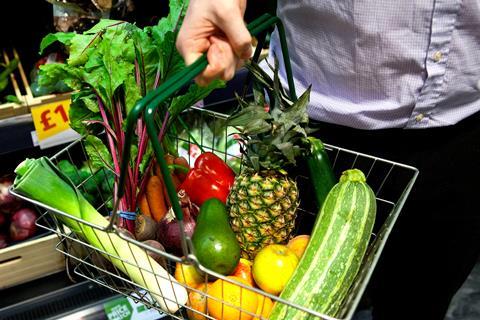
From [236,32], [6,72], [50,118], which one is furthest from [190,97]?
[6,72]

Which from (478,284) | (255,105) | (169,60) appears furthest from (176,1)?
(478,284)

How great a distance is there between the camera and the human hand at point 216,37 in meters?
0.62

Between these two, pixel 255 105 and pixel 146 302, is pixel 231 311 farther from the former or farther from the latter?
pixel 255 105

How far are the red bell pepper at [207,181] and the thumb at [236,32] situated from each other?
0.37 meters

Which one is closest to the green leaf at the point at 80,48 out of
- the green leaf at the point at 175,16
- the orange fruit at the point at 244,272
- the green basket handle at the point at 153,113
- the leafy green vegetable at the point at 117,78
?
the leafy green vegetable at the point at 117,78

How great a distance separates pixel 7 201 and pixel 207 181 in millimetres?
790

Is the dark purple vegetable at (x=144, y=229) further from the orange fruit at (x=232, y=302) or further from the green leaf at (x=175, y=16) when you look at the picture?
the green leaf at (x=175, y=16)

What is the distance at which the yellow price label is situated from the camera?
1281 millimetres

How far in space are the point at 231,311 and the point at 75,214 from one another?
315mm

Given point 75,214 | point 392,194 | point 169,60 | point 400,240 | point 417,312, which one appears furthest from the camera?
point 417,312

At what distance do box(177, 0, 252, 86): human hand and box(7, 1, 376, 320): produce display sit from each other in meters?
0.13

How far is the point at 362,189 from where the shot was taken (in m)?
0.78

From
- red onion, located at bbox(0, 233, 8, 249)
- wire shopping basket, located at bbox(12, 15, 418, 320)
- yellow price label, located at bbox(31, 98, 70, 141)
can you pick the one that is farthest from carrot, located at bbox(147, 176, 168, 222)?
red onion, located at bbox(0, 233, 8, 249)

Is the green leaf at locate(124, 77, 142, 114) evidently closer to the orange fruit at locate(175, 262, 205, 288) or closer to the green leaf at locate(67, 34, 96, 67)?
the green leaf at locate(67, 34, 96, 67)
